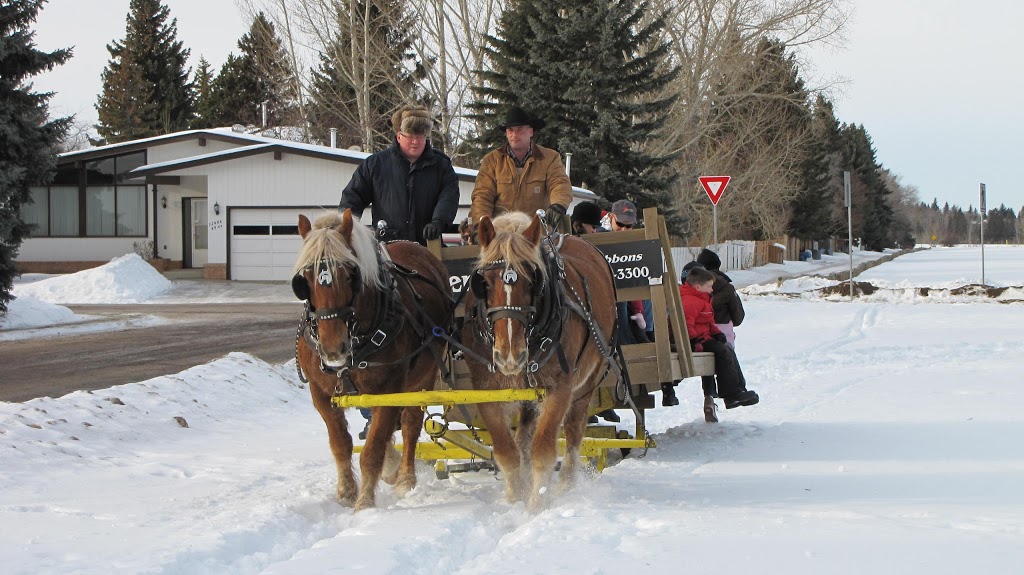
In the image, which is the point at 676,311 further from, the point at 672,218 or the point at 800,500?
the point at 672,218

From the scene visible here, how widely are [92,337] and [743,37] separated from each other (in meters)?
26.5

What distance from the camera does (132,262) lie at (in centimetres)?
2842

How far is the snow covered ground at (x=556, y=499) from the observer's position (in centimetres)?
453

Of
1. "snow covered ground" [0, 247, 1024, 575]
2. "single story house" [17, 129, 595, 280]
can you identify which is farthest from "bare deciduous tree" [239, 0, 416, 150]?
"snow covered ground" [0, 247, 1024, 575]

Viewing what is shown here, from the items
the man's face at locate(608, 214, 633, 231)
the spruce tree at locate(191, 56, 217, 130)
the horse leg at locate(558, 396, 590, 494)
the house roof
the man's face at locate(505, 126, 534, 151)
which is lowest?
the horse leg at locate(558, 396, 590, 494)

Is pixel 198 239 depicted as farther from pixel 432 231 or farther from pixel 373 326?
pixel 373 326

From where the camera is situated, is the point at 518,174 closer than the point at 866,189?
Yes

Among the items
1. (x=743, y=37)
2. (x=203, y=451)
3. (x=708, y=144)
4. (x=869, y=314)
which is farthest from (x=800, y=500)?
(x=708, y=144)

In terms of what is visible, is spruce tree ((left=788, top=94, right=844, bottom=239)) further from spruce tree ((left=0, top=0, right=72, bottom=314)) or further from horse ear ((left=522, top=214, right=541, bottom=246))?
horse ear ((left=522, top=214, right=541, bottom=246))

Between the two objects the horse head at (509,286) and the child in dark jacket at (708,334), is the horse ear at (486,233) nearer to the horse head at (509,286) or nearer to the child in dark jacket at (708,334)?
the horse head at (509,286)

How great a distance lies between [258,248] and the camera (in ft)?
99.8

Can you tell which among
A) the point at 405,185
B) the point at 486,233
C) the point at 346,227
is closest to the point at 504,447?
the point at 486,233

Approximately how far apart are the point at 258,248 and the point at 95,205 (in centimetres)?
805

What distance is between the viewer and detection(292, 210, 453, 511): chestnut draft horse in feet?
17.6
